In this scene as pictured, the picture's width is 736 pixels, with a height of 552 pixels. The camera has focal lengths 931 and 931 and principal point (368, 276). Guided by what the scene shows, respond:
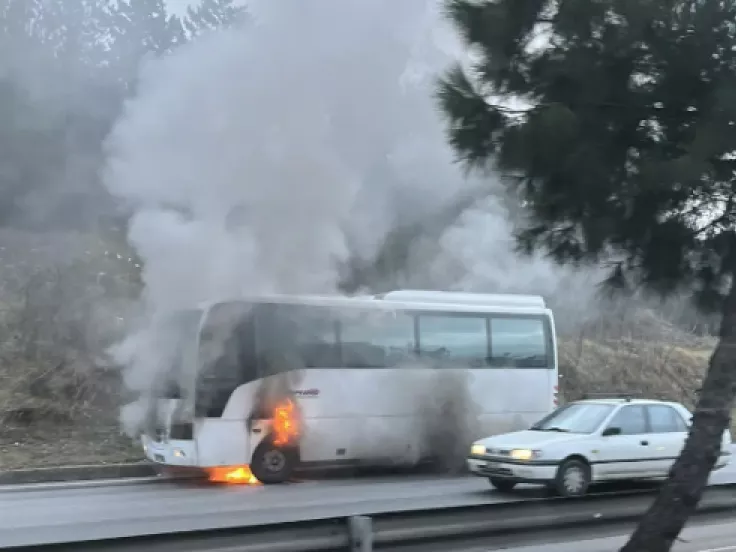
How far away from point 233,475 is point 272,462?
0.73 m

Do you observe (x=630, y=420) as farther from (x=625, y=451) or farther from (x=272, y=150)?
(x=272, y=150)

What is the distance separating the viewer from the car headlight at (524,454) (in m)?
10.8

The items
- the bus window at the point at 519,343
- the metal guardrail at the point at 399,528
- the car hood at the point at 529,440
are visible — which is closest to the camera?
the metal guardrail at the point at 399,528

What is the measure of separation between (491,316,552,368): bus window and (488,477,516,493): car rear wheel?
365 cm

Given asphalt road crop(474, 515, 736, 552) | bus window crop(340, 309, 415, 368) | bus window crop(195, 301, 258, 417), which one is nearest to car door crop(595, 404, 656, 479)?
asphalt road crop(474, 515, 736, 552)

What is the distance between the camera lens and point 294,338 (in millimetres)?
13250

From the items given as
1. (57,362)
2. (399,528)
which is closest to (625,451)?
(399,528)

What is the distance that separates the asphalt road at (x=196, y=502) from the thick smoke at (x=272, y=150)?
2.01m

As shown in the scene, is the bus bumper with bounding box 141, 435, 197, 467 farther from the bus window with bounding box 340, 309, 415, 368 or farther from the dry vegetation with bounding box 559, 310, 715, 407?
the dry vegetation with bounding box 559, 310, 715, 407

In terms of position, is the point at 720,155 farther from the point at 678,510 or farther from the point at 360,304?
the point at 360,304

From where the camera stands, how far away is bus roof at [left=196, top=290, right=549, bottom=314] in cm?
1305

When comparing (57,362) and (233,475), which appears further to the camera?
(57,362)

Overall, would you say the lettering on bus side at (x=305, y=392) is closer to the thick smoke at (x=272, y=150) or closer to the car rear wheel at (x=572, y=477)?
the thick smoke at (x=272, y=150)

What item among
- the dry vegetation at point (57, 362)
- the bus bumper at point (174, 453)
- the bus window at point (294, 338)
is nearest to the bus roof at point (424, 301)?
the bus window at point (294, 338)
